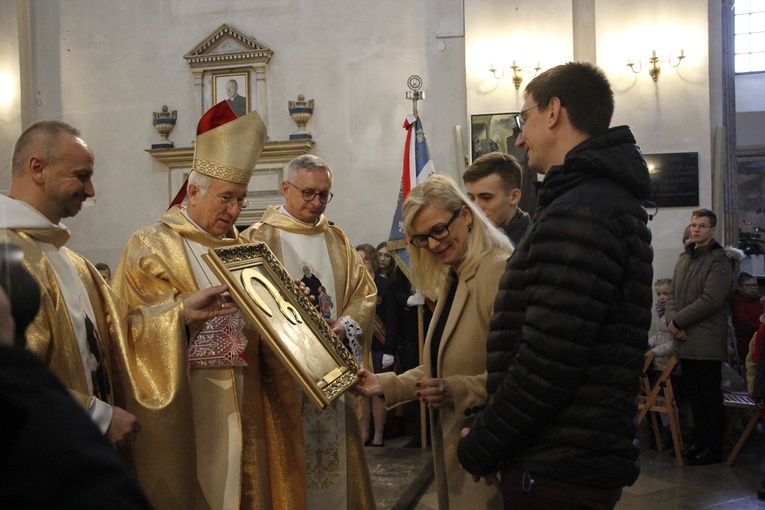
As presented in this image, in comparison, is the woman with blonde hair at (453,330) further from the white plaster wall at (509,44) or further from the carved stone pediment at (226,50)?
the carved stone pediment at (226,50)

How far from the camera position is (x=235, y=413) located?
280cm

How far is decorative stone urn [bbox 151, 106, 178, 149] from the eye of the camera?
1010 centimetres

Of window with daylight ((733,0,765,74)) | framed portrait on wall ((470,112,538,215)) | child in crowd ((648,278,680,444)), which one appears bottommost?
child in crowd ((648,278,680,444))

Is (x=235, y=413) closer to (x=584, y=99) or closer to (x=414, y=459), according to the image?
(x=584, y=99)

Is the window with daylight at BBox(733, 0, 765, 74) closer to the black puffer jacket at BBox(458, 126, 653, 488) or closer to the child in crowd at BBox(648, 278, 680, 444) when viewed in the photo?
the child in crowd at BBox(648, 278, 680, 444)

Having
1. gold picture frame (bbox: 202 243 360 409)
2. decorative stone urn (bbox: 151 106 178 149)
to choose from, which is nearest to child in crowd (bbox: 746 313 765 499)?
gold picture frame (bbox: 202 243 360 409)

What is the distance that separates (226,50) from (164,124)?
135cm

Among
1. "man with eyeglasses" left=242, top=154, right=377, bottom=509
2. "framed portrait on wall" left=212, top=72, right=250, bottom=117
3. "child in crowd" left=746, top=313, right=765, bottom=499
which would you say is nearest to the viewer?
"man with eyeglasses" left=242, top=154, right=377, bottom=509

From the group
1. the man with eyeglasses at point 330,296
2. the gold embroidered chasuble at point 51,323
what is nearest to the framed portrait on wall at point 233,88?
the man with eyeglasses at point 330,296

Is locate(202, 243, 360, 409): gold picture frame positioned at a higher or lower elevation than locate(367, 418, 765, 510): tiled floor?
higher

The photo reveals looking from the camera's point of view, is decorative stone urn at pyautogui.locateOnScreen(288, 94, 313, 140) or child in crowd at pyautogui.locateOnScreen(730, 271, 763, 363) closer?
child in crowd at pyautogui.locateOnScreen(730, 271, 763, 363)

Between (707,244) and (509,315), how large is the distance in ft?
15.3

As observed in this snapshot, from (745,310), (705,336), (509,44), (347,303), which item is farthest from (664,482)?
(509,44)

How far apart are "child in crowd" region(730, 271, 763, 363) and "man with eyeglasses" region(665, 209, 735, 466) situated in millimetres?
1072
